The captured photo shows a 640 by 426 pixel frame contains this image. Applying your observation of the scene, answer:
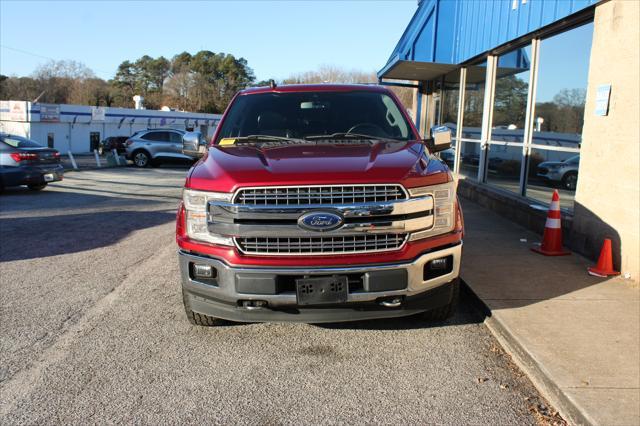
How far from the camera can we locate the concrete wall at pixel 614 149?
224 inches

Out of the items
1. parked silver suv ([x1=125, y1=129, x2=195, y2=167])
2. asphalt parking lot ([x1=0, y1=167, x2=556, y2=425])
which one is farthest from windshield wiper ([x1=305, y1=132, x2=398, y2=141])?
parked silver suv ([x1=125, y1=129, x2=195, y2=167])

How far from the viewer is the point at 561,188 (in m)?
7.83

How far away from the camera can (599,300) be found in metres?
5.00

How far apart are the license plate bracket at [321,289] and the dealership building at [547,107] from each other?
352 centimetres

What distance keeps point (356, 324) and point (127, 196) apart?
11054mm

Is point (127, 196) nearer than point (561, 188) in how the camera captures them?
No

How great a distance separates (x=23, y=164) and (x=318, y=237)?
12.8m

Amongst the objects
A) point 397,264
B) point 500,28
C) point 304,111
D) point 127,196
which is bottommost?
point 127,196

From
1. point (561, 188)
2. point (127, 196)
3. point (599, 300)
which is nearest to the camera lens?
point (599, 300)

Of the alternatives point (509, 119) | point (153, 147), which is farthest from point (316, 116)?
point (153, 147)

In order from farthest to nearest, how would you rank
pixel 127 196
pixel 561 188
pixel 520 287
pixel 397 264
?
pixel 127 196 → pixel 561 188 → pixel 520 287 → pixel 397 264

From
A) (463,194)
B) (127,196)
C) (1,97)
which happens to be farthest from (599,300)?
(1,97)

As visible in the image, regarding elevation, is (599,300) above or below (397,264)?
below

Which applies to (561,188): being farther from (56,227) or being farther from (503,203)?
(56,227)
